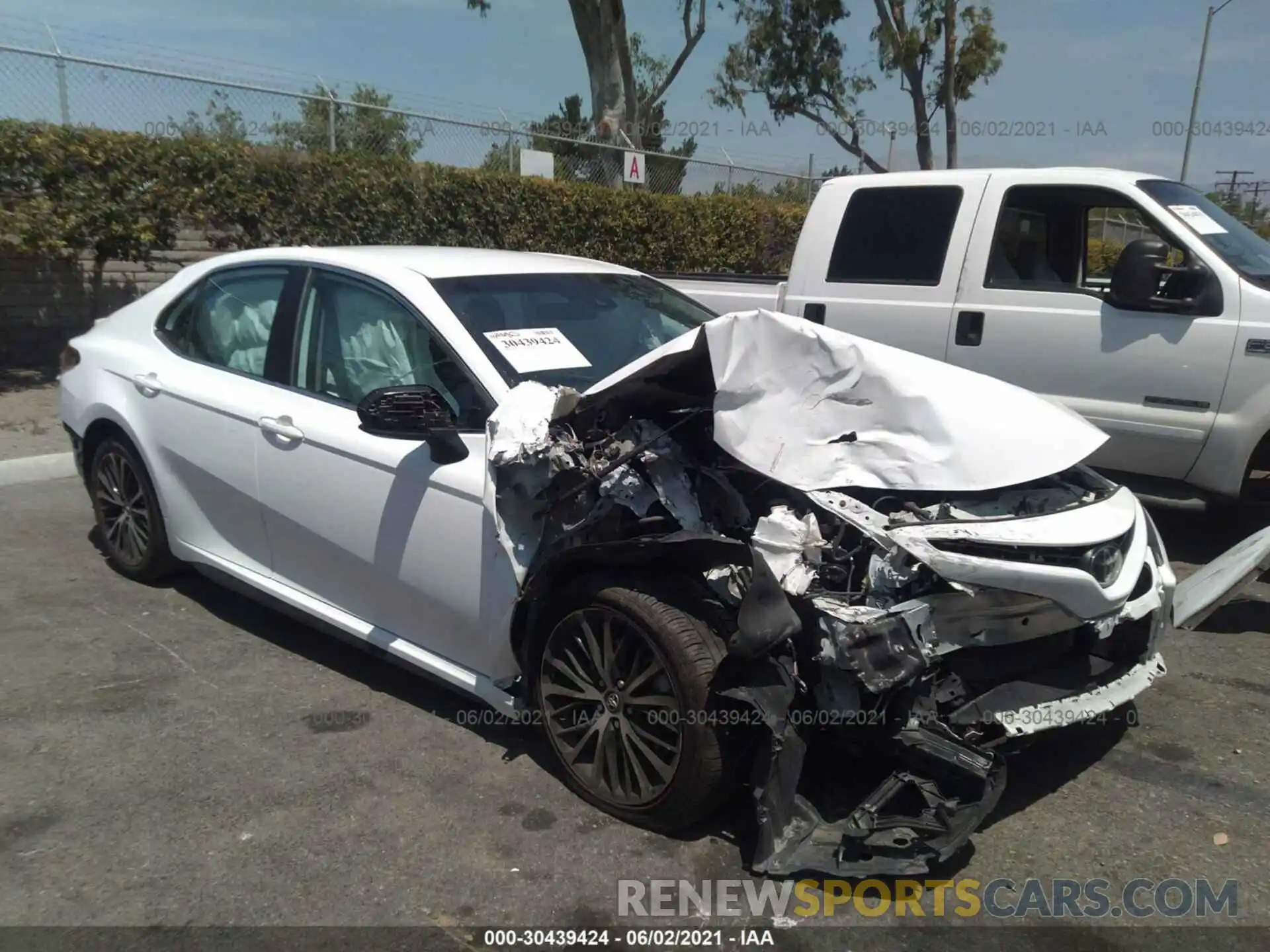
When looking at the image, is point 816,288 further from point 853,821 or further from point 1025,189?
point 853,821

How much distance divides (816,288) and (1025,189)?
140 cm

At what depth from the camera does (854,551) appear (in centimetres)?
301

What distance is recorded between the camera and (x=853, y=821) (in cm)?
284

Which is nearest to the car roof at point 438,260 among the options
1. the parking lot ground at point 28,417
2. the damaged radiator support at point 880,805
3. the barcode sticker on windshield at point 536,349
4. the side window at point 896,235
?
the barcode sticker on windshield at point 536,349

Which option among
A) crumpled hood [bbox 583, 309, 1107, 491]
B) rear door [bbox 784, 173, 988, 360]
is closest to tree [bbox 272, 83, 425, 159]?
rear door [bbox 784, 173, 988, 360]

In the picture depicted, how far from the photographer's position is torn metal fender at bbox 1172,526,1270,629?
393 cm

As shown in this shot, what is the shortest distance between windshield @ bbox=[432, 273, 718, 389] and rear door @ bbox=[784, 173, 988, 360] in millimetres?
2217

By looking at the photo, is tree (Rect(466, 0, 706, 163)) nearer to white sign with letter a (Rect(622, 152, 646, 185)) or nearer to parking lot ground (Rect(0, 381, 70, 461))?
white sign with letter a (Rect(622, 152, 646, 185))

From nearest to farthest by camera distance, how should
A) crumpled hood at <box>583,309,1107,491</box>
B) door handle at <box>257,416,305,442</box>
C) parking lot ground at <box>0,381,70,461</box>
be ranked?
crumpled hood at <box>583,309,1107,491</box>
door handle at <box>257,416,305,442</box>
parking lot ground at <box>0,381,70,461</box>

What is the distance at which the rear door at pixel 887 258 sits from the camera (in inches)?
255

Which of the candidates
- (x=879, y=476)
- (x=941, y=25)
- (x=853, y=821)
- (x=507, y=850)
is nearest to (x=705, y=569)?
(x=879, y=476)

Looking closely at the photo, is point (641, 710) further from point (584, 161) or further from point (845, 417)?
point (584, 161)

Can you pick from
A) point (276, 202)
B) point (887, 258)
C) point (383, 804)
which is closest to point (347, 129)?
point (276, 202)

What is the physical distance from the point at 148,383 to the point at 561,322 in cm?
207
